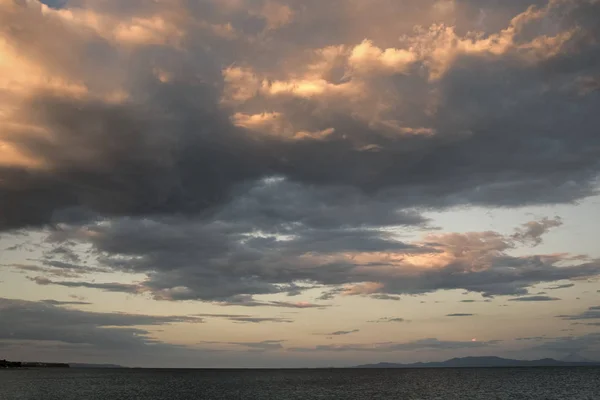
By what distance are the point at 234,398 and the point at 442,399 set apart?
57311 millimetres

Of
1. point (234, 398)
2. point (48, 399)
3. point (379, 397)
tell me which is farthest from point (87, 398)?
point (379, 397)

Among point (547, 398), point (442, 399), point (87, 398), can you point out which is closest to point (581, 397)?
point (547, 398)

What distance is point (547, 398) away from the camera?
144625 millimetres

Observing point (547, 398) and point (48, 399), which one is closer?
point (48, 399)

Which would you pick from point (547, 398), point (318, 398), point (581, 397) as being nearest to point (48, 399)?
point (318, 398)

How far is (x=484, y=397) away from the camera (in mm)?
148500

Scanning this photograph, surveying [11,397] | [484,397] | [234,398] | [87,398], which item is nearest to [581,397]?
[484,397]

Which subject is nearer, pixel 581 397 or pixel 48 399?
pixel 48 399

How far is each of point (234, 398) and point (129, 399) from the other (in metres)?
28.7

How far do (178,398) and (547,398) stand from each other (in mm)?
103720

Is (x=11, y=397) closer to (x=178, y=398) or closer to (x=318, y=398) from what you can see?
(x=178, y=398)

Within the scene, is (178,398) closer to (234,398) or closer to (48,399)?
(234,398)

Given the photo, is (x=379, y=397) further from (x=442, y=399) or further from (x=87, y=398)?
(x=87, y=398)

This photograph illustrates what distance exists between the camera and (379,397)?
483 ft
